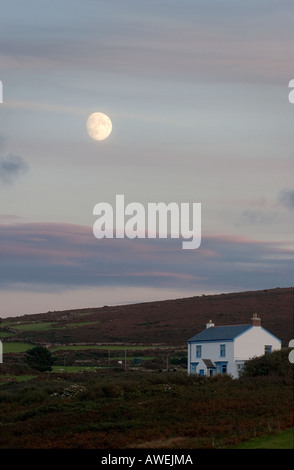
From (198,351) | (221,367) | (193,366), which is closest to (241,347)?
(221,367)

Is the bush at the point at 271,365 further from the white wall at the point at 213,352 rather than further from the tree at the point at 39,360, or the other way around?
the tree at the point at 39,360

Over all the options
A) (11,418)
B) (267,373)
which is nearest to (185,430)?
(11,418)

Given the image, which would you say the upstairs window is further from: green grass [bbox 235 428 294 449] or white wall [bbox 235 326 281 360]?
green grass [bbox 235 428 294 449]

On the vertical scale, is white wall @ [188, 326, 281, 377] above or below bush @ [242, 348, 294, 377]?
above

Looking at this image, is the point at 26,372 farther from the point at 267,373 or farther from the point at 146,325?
the point at 146,325

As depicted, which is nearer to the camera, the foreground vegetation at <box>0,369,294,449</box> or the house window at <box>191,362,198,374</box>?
the foreground vegetation at <box>0,369,294,449</box>

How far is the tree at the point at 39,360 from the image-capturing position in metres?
87.0

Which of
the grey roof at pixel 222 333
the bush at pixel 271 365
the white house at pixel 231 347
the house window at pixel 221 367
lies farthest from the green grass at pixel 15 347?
the bush at pixel 271 365

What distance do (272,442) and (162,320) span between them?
107133 mm

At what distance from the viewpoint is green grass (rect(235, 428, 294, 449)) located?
32.5 metres

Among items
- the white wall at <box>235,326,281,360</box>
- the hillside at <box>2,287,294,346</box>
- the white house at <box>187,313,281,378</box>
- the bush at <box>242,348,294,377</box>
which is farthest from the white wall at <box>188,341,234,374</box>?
the hillside at <box>2,287,294,346</box>

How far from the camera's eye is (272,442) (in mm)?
33344

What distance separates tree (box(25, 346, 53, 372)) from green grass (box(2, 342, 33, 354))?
19535mm

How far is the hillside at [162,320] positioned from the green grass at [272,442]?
225ft
